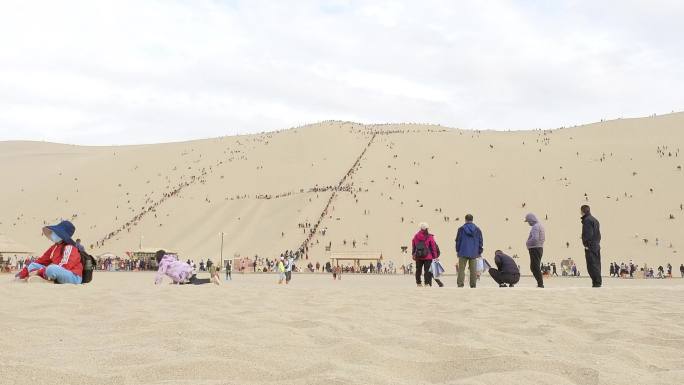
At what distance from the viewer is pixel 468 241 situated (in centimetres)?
1343

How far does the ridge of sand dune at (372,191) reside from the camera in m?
48.3

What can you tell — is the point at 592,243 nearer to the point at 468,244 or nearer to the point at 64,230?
the point at 468,244

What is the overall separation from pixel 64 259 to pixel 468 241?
738 centimetres

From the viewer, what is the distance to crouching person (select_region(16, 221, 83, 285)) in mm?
10492

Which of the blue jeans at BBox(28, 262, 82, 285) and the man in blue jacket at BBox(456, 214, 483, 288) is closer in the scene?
the blue jeans at BBox(28, 262, 82, 285)

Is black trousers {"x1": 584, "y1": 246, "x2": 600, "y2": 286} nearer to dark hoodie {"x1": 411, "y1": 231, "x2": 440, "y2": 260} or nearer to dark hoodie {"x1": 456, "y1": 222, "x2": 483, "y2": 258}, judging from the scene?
dark hoodie {"x1": 456, "y1": 222, "x2": 483, "y2": 258}

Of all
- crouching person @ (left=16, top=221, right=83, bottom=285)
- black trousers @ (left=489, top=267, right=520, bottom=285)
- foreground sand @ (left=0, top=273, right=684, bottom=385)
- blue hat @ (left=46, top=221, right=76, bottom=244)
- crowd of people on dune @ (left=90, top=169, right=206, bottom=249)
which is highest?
crowd of people on dune @ (left=90, top=169, right=206, bottom=249)

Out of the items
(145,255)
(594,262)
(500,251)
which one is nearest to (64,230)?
(500,251)

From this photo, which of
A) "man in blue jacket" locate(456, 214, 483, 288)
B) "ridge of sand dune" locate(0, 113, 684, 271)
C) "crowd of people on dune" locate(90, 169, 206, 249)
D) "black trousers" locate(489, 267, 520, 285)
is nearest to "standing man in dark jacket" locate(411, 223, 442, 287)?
"man in blue jacket" locate(456, 214, 483, 288)

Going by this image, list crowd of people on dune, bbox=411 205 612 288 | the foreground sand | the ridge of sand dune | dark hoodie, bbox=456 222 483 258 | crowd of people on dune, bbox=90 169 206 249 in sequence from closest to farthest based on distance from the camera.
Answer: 1. the foreground sand
2. crowd of people on dune, bbox=411 205 612 288
3. dark hoodie, bbox=456 222 483 258
4. the ridge of sand dune
5. crowd of people on dune, bbox=90 169 206 249

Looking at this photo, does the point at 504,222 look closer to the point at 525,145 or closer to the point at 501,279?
the point at 525,145

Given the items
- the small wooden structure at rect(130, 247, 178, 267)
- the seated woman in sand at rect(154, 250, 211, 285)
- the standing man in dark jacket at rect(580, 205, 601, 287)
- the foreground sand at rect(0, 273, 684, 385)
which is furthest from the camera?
the small wooden structure at rect(130, 247, 178, 267)

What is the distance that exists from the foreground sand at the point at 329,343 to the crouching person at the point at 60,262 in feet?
10.0

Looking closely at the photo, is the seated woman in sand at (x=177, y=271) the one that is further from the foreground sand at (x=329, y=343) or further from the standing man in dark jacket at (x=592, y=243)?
the standing man in dark jacket at (x=592, y=243)
